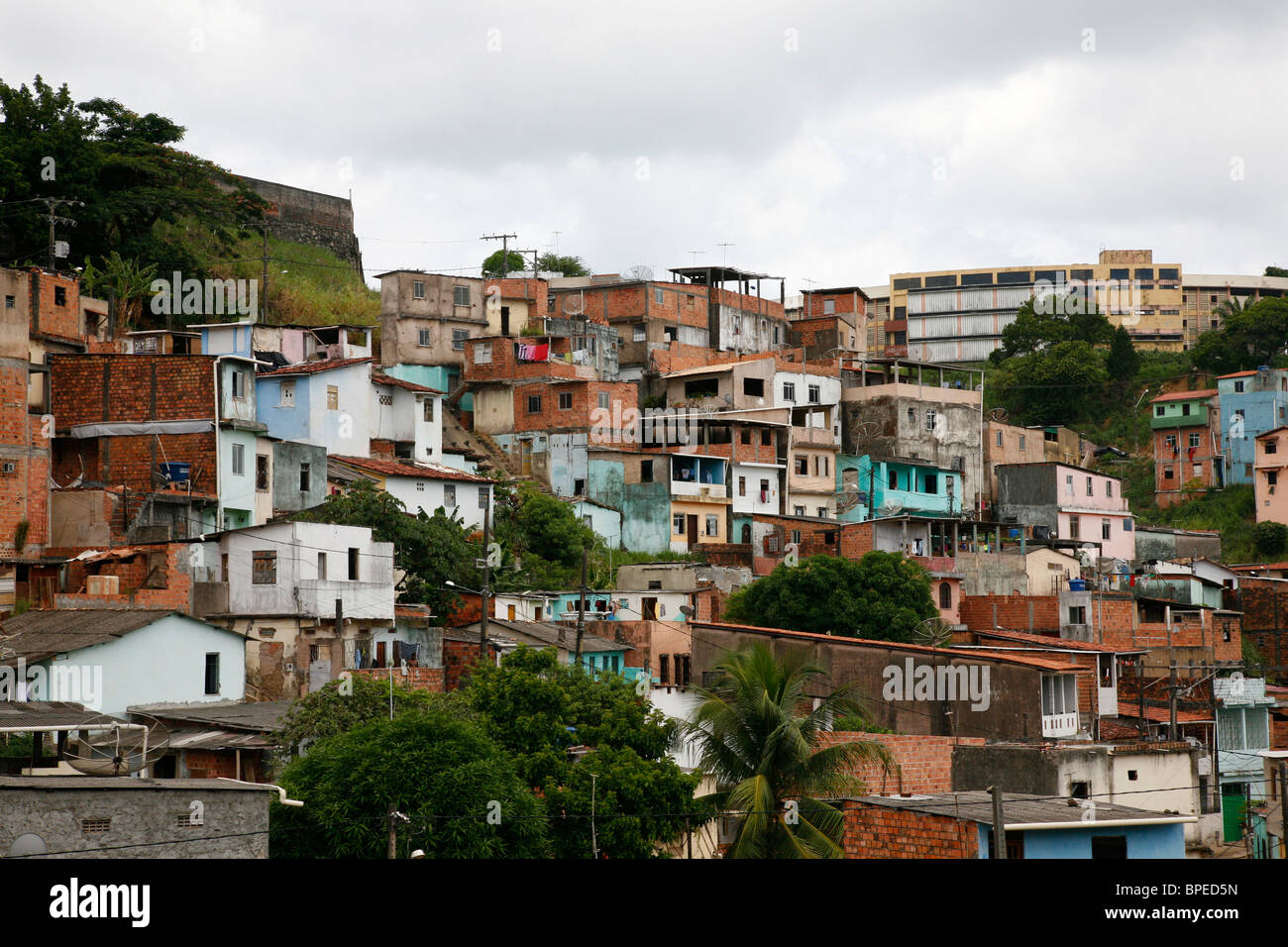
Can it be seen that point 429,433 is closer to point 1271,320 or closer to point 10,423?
point 10,423

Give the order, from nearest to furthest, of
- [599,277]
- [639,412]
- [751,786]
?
[751,786] < [639,412] < [599,277]

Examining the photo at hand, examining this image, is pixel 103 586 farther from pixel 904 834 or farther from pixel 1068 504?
pixel 1068 504

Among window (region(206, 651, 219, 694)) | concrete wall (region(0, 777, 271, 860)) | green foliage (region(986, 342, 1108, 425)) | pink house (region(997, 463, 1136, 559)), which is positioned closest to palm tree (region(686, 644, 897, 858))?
concrete wall (region(0, 777, 271, 860))

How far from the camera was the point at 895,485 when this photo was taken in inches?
2403

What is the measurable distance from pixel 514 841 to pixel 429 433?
31.0 m

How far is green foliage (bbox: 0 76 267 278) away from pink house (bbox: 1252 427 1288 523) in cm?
4299

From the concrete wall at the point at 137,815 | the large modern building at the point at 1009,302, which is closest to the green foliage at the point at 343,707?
the concrete wall at the point at 137,815

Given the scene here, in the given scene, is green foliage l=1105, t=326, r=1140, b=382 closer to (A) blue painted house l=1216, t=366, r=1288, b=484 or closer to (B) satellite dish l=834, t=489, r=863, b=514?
(A) blue painted house l=1216, t=366, r=1288, b=484

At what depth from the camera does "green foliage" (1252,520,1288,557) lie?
212 feet

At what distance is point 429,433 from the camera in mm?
52875

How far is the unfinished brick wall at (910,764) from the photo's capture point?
1148 inches

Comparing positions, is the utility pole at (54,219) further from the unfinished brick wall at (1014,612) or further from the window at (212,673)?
the unfinished brick wall at (1014,612)
